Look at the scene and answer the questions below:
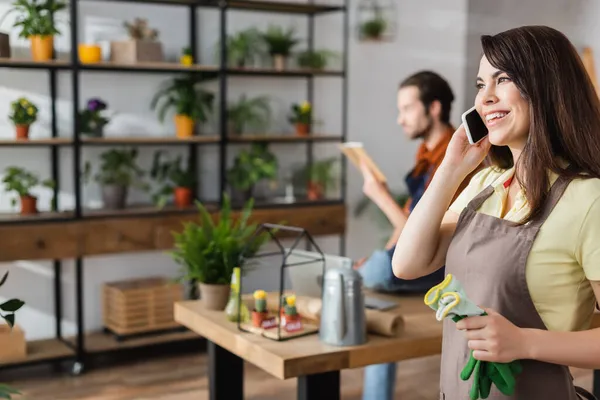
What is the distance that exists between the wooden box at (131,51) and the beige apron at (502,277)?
3422 mm

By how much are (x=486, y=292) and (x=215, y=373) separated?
→ 160 cm

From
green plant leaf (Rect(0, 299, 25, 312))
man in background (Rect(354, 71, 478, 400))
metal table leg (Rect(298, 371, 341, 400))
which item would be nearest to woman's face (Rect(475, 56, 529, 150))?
green plant leaf (Rect(0, 299, 25, 312))

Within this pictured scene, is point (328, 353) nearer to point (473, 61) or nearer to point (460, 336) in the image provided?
point (460, 336)

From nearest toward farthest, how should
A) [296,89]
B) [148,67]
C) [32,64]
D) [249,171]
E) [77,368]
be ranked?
[32,64], [77,368], [148,67], [249,171], [296,89]

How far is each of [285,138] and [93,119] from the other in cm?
120

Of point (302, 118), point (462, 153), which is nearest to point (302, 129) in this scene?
point (302, 118)

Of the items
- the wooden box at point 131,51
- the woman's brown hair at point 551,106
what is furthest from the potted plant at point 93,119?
the woman's brown hair at point 551,106

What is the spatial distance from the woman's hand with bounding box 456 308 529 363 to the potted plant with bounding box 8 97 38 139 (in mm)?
3564

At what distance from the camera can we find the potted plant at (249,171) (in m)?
5.12

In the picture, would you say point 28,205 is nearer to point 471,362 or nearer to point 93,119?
point 93,119

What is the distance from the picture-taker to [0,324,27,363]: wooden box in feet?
14.7

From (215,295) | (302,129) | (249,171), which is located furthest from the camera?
(302,129)

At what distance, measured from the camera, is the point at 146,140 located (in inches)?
189

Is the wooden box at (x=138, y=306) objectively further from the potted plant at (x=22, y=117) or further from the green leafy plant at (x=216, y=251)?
the green leafy plant at (x=216, y=251)
